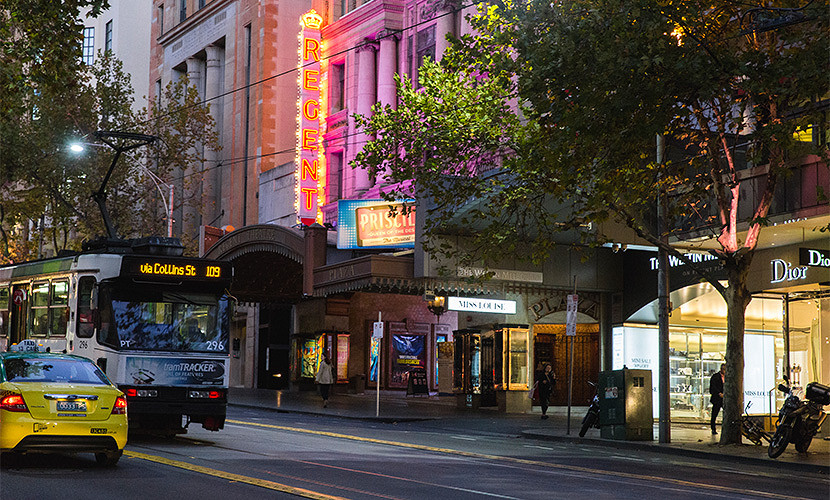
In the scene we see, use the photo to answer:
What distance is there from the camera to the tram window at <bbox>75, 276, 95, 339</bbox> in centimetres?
1817

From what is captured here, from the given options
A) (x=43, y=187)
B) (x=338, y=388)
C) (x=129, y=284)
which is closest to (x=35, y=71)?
(x=129, y=284)

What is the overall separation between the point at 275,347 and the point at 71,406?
38464mm

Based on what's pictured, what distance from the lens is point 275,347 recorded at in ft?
170

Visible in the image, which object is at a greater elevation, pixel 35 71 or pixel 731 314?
pixel 35 71

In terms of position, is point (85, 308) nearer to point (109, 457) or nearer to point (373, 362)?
point (109, 457)

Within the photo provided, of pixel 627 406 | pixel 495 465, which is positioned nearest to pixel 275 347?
pixel 627 406

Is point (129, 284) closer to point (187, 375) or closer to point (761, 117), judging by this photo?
point (187, 375)

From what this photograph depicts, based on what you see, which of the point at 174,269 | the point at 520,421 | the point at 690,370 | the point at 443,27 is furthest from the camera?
the point at 443,27

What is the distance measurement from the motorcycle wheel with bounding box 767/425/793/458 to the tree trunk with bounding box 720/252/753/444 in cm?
212

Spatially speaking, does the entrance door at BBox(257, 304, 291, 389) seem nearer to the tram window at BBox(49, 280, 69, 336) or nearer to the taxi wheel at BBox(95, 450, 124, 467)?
the tram window at BBox(49, 280, 69, 336)

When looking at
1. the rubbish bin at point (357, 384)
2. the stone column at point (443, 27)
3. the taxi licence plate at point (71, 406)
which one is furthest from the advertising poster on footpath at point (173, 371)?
the rubbish bin at point (357, 384)

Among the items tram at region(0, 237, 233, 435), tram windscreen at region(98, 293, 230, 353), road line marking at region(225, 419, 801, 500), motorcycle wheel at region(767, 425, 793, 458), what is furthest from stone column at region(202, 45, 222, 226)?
motorcycle wheel at region(767, 425, 793, 458)

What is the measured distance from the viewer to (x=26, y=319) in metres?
20.4

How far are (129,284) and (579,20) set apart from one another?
8753mm
